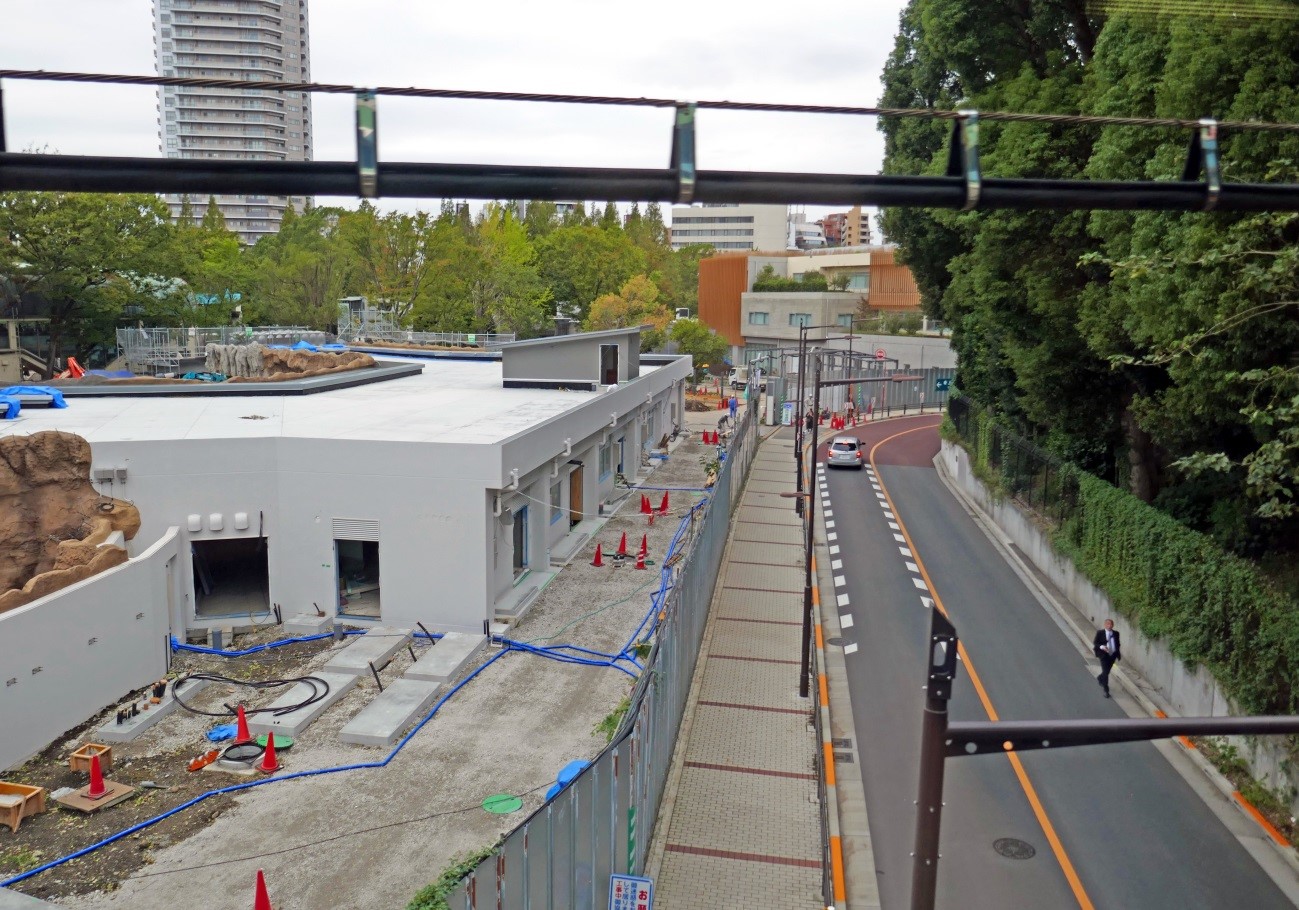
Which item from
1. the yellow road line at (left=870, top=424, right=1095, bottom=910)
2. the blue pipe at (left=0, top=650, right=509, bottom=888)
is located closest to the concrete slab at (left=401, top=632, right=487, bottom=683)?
the blue pipe at (left=0, top=650, right=509, bottom=888)

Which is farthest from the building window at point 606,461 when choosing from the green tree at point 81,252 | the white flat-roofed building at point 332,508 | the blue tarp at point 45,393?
the green tree at point 81,252

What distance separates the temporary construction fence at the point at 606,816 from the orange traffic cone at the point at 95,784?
23.9ft

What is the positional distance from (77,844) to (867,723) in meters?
11.9

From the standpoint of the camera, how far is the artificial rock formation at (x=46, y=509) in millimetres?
17750

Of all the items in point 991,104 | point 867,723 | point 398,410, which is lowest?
point 867,723

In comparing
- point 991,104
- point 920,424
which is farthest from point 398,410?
point 920,424

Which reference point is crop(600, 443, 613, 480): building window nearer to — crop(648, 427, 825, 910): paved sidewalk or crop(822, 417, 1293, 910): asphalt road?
crop(648, 427, 825, 910): paved sidewalk

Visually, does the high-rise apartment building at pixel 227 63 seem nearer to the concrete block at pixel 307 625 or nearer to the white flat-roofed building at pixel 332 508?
the white flat-roofed building at pixel 332 508

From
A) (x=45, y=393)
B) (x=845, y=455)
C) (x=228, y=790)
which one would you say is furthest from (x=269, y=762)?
(x=845, y=455)

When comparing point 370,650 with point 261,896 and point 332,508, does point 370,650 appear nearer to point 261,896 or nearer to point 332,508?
point 332,508

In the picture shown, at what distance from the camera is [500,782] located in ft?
46.5

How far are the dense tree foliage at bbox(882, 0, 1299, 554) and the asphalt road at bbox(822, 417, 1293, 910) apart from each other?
14.3 ft

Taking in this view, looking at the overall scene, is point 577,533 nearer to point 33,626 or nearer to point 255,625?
point 255,625

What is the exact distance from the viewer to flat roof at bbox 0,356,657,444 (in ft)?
69.8
